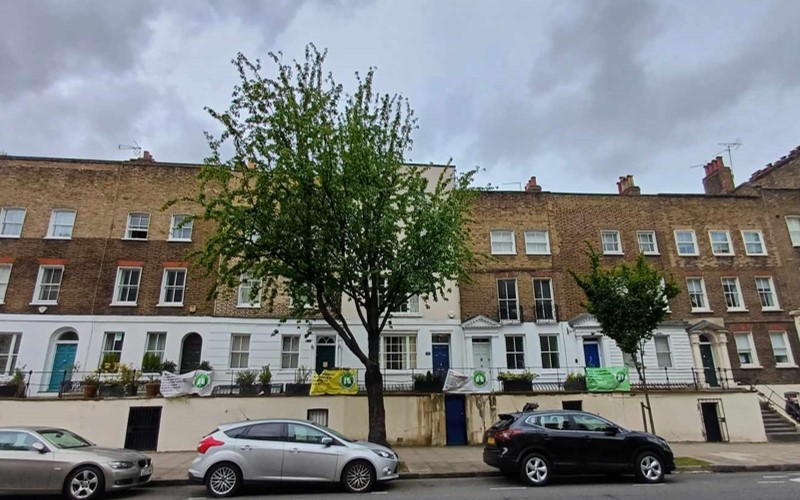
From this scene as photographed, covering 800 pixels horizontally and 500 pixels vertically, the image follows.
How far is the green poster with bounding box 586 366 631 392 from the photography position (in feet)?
58.0

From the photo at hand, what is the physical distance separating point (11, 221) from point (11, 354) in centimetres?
648

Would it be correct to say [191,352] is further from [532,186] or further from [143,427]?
[532,186]

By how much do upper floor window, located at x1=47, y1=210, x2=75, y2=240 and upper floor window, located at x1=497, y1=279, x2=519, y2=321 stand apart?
69.9 ft

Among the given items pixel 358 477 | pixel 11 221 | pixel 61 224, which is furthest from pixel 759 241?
pixel 11 221

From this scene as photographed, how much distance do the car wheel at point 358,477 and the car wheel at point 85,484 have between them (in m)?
4.96

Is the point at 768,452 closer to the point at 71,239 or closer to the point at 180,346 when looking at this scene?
the point at 180,346

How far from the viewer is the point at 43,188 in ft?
71.1

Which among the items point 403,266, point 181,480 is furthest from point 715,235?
point 181,480

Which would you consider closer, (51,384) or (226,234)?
A: (226,234)

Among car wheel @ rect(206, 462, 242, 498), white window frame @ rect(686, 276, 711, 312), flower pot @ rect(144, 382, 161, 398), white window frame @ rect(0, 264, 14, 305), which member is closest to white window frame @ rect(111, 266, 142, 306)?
white window frame @ rect(0, 264, 14, 305)

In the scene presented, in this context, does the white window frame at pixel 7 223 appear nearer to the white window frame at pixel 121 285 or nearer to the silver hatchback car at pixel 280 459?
the white window frame at pixel 121 285

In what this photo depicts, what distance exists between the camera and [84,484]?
893 cm

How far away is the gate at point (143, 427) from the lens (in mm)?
15281

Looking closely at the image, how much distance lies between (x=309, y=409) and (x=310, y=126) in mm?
10288
